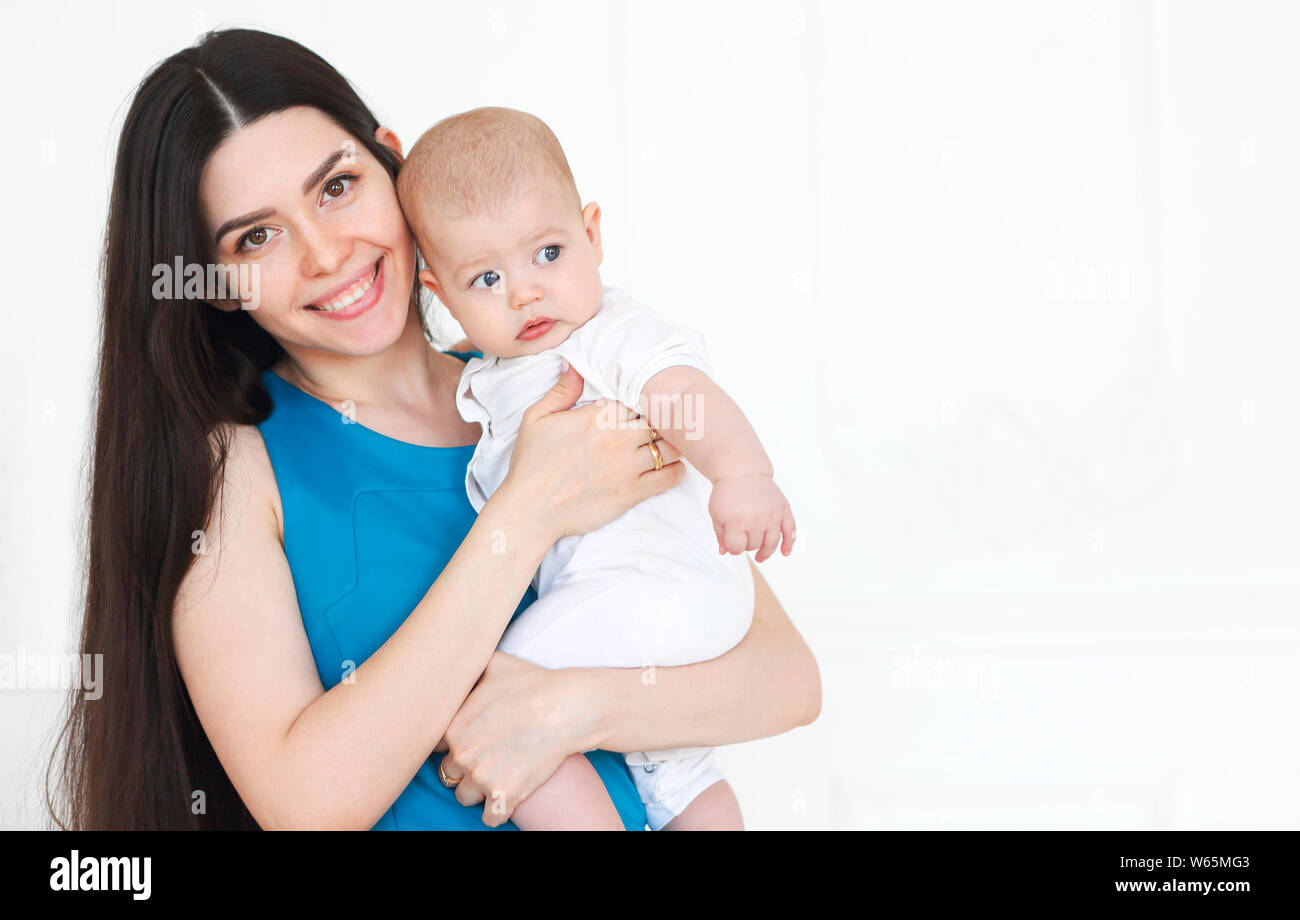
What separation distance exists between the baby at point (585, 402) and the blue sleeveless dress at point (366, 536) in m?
0.07

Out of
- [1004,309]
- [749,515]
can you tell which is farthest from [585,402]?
[1004,309]

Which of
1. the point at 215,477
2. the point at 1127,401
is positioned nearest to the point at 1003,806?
the point at 1127,401

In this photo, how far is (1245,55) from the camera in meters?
2.77

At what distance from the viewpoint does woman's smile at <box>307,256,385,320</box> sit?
1501mm

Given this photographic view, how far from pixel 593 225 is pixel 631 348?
0.82 feet

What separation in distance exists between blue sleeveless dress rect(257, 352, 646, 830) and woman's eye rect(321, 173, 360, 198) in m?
0.31

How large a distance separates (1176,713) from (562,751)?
208 centimetres

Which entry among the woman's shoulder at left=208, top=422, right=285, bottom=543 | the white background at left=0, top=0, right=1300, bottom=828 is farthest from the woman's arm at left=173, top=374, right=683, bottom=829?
the white background at left=0, top=0, right=1300, bottom=828

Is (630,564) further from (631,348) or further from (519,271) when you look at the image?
(519,271)

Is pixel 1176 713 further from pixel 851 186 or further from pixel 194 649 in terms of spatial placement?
pixel 194 649

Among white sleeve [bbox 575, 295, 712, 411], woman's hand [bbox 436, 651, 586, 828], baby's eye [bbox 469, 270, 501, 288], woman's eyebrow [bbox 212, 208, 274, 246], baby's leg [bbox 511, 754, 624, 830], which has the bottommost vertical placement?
baby's leg [bbox 511, 754, 624, 830]
